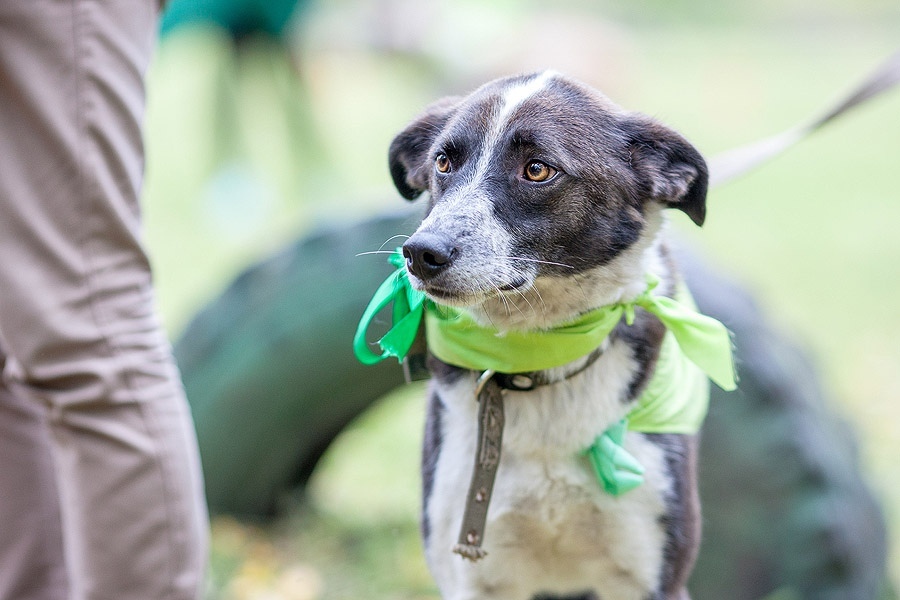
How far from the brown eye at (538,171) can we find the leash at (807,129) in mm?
Answer: 449

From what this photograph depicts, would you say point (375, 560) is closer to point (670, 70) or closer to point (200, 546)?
point (200, 546)

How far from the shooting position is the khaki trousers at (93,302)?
2.13 metres

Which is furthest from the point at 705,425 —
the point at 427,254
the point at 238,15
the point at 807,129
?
the point at 238,15

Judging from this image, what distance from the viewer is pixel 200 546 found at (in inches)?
95.0

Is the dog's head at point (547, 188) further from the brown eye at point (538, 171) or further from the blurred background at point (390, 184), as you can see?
the blurred background at point (390, 184)

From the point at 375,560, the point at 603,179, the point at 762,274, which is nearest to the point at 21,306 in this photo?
the point at 603,179

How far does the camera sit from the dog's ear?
1958mm

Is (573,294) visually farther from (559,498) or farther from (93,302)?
(93,302)

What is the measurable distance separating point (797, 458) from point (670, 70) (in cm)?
1110

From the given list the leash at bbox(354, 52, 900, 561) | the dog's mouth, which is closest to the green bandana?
the leash at bbox(354, 52, 900, 561)

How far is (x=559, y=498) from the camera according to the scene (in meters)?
2.05

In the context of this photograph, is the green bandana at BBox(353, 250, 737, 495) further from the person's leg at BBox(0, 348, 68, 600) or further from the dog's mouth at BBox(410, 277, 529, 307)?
the person's leg at BBox(0, 348, 68, 600)

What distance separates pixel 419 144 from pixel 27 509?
52.2 inches

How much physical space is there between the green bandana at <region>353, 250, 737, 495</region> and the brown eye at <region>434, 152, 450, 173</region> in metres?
0.19
